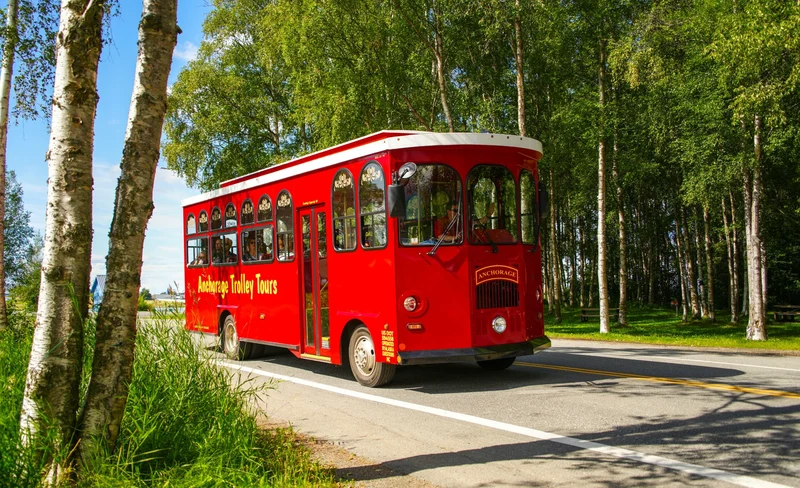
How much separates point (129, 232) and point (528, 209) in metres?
6.74

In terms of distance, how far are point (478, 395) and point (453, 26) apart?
61.9ft

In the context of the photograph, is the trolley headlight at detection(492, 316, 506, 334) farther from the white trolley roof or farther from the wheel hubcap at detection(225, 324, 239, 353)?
the wheel hubcap at detection(225, 324, 239, 353)

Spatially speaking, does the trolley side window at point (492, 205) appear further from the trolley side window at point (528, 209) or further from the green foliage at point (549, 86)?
the green foliage at point (549, 86)

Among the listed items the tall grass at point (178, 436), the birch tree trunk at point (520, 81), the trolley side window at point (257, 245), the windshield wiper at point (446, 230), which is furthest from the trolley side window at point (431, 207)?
the birch tree trunk at point (520, 81)

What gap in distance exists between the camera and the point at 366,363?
1000cm

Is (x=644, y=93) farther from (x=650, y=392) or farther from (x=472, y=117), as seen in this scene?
(x=650, y=392)

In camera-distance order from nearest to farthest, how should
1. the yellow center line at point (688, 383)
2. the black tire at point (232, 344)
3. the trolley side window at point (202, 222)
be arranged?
the yellow center line at point (688, 383) < the black tire at point (232, 344) < the trolley side window at point (202, 222)

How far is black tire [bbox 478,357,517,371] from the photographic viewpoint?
11.0m

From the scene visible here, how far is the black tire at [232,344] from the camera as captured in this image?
13.7m

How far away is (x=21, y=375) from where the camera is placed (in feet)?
20.6

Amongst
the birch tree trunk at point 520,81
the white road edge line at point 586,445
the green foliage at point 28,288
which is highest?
the birch tree trunk at point 520,81

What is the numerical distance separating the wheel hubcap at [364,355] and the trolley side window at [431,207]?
5.59ft

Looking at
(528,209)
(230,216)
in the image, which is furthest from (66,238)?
(230,216)

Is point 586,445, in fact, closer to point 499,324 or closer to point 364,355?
point 499,324
